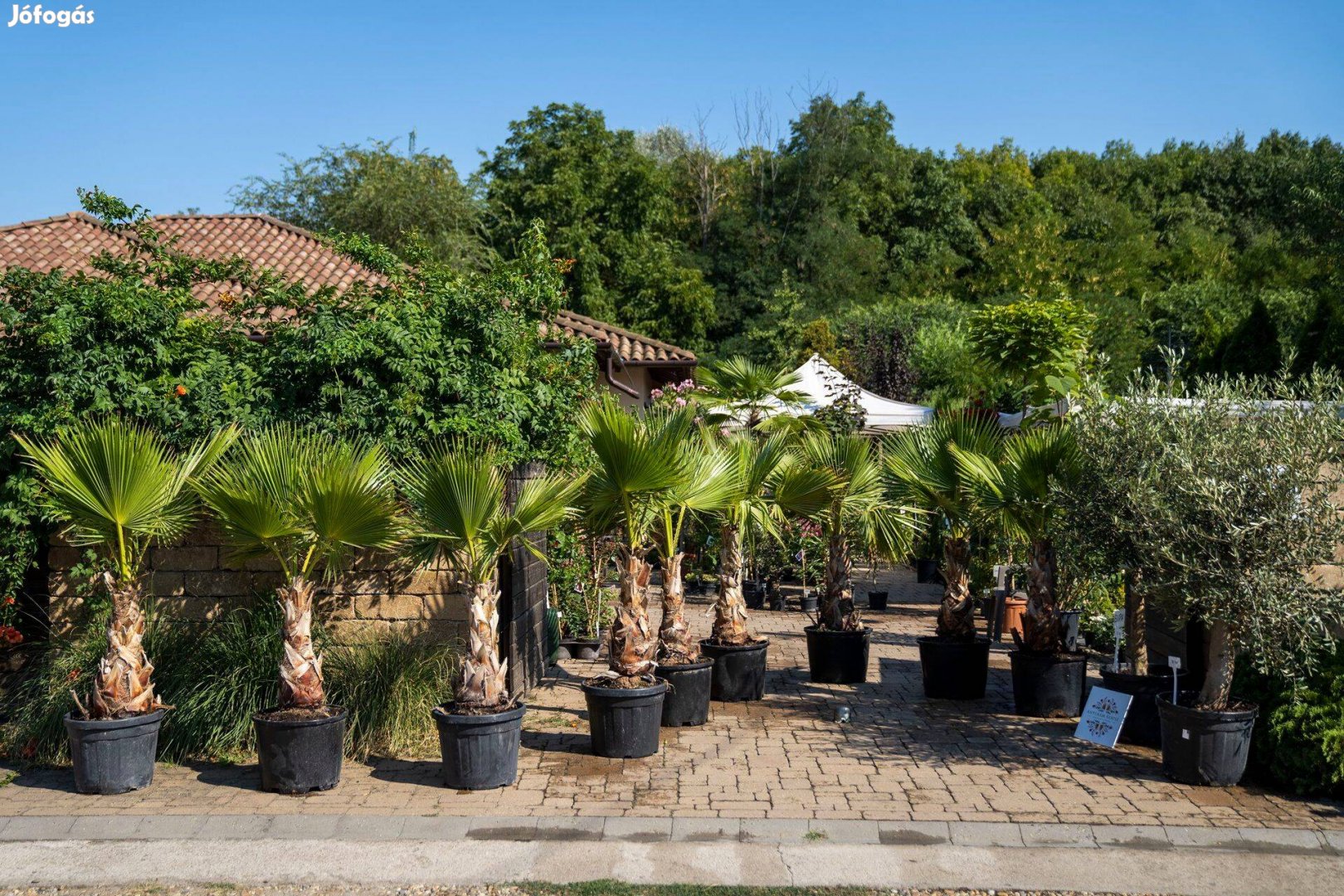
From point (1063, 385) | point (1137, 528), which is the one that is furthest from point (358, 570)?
point (1063, 385)

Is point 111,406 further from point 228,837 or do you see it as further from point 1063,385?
point 1063,385

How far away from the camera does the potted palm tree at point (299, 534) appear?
7.13 meters

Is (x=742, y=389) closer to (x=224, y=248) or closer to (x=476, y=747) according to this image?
(x=476, y=747)

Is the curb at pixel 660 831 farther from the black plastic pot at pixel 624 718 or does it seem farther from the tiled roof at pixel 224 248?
the tiled roof at pixel 224 248

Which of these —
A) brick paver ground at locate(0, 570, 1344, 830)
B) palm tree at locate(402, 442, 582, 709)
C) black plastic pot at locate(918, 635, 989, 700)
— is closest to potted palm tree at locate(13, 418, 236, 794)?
brick paver ground at locate(0, 570, 1344, 830)

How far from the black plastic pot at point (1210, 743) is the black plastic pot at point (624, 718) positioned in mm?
3457

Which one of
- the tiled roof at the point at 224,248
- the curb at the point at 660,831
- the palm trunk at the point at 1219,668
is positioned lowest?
the curb at the point at 660,831

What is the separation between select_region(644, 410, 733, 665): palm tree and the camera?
8.69 meters

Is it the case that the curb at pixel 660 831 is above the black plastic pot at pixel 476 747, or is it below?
below

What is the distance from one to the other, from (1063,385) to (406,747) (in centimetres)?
697

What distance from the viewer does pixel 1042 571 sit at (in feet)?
30.0

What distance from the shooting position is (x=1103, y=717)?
326 inches

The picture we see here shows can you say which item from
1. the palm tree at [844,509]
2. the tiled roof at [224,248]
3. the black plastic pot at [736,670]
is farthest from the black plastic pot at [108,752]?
the tiled roof at [224,248]

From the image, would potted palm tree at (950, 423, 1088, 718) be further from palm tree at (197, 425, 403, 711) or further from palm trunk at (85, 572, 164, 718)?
palm trunk at (85, 572, 164, 718)
